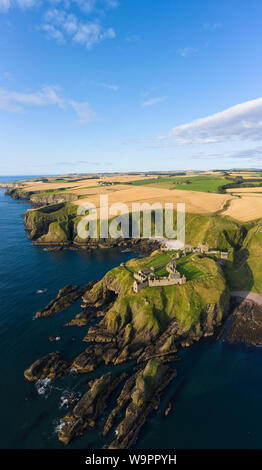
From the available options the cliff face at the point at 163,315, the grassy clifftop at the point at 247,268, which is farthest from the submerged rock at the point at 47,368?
the grassy clifftop at the point at 247,268

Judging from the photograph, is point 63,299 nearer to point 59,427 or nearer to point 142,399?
point 59,427

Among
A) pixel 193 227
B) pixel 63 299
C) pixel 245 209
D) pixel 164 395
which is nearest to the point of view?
pixel 164 395

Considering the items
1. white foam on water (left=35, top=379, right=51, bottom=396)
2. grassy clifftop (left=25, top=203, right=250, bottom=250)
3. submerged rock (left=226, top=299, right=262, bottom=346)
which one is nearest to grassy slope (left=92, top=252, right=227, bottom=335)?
submerged rock (left=226, top=299, right=262, bottom=346)

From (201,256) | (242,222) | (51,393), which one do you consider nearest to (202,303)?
(201,256)

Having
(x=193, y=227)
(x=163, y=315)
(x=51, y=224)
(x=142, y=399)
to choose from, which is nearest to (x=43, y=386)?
(x=142, y=399)

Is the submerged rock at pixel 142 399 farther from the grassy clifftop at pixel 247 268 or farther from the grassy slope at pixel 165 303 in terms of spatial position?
the grassy clifftop at pixel 247 268

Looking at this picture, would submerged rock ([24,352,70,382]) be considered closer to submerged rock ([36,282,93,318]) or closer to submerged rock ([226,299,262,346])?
submerged rock ([36,282,93,318])
